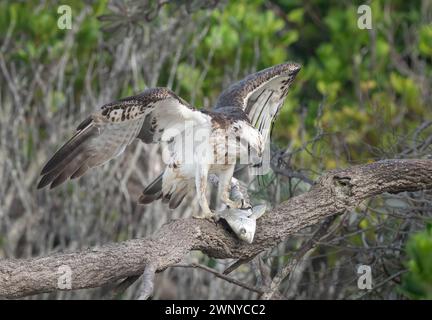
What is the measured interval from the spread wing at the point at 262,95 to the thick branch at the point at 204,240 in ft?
3.20

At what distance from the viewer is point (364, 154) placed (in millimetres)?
10312

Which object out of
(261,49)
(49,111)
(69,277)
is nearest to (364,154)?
(261,49)

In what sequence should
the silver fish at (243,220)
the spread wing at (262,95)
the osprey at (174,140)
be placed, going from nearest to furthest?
the silver fish at (243,220), the osprey at (174,140), the spread wing at (262,95)

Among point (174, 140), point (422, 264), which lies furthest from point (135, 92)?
point (422, 264)

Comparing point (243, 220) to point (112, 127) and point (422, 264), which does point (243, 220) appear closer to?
point (112, 127)

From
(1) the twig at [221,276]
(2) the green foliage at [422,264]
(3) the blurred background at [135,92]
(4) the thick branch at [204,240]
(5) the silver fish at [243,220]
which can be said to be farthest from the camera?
(3) the blurred background at [135,92]

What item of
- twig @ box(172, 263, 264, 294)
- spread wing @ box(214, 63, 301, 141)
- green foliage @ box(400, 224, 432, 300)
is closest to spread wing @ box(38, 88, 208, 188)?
spread wing @ box(214, 63, 301, 141)

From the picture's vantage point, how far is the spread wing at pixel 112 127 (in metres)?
6.48

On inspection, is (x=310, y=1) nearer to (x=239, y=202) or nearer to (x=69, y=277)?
(x=239, y=202)

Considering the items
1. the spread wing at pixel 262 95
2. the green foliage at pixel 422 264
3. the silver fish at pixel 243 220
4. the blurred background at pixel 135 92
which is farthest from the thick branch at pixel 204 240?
the blurred background at pixel 135 92

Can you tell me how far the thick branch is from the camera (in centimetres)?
554

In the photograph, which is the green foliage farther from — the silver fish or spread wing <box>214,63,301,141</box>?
spread wing <box>214,63,301,141</box>

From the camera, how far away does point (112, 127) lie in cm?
677

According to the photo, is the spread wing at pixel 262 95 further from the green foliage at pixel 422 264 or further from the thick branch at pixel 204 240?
the green foliage at pixel 422 264
